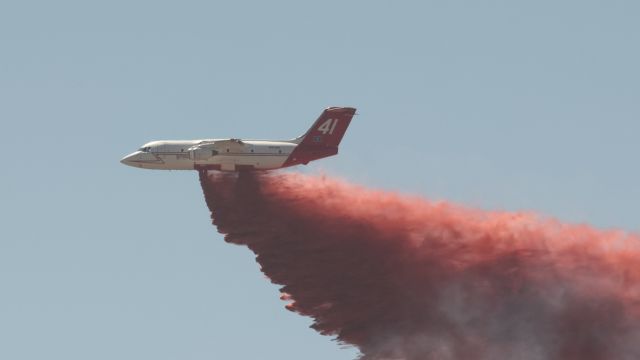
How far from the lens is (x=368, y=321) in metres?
145

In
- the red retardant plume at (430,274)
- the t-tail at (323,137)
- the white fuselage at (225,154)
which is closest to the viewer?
the red retardant plume at (430,274)

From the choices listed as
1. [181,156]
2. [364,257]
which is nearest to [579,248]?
[364,257]

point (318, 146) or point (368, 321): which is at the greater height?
point (318, 146)

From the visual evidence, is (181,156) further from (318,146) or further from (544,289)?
(544,289)

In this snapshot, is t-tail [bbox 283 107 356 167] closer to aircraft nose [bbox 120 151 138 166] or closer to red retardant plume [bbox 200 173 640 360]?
red retardant plume [bbox 200 173 640 360]

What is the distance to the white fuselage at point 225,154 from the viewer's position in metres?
147

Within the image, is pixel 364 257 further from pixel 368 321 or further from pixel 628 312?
pixel 628 312

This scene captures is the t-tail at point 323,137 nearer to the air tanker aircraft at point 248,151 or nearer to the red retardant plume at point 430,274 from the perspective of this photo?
the air tanker aircraft at point 248,151

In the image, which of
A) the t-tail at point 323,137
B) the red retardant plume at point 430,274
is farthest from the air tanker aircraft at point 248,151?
the red retardant plume at point 430,274

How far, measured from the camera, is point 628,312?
146 meters

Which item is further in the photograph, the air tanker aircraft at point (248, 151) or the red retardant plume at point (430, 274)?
the air tanker aircraft at point (248, 151)

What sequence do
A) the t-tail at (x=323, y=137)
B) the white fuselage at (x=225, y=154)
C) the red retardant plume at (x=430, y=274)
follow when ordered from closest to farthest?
the red retardant plume at (x=430, y=274) < the white fuselage at (x=225, y=154) < the t-tail at (x=323, y=137)

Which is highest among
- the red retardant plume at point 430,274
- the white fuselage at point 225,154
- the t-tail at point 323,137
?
the t-tail at point 323,137

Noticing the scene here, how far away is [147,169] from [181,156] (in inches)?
114
